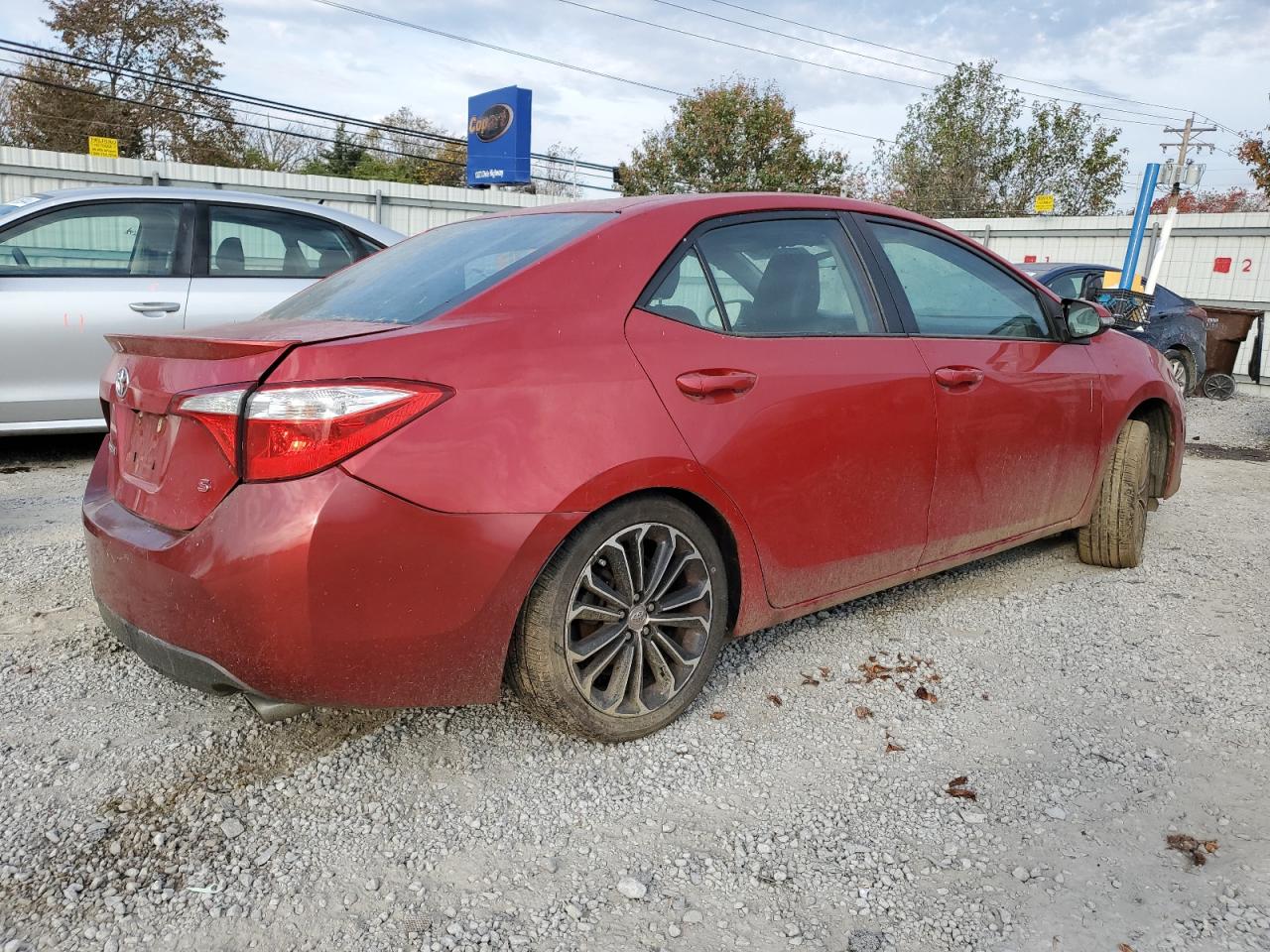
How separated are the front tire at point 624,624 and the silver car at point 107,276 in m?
4.03

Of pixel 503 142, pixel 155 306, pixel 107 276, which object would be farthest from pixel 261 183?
pixel 503 142

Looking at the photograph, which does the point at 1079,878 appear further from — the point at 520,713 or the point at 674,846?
the point at 520,713

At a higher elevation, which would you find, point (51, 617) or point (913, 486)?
point (913, 486)

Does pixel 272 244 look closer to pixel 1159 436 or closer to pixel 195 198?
pixel 195 198

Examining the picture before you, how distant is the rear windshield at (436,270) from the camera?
2.63 m

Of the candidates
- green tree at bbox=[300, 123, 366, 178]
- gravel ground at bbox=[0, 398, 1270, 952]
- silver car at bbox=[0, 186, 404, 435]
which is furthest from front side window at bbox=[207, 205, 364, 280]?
green tree at bbox=[300, 123, 366, 178]

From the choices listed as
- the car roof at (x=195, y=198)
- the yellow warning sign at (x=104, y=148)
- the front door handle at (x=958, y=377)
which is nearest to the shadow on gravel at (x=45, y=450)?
the car roof at (x=195, y=198)

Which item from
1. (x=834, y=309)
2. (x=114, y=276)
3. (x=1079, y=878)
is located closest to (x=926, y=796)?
(x=1079, y=878)

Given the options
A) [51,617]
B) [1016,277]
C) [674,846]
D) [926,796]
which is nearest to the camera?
[674,846]

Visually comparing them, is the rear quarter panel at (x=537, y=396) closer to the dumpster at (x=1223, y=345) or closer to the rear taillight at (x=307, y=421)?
the rear taillight at (x=307, y=421)

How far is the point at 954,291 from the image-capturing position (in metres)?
3.68

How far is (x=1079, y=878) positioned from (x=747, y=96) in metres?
34.1

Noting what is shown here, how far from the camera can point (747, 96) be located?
33.3 metres

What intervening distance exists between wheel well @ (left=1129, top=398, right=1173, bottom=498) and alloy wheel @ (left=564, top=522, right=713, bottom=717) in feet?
9.09
